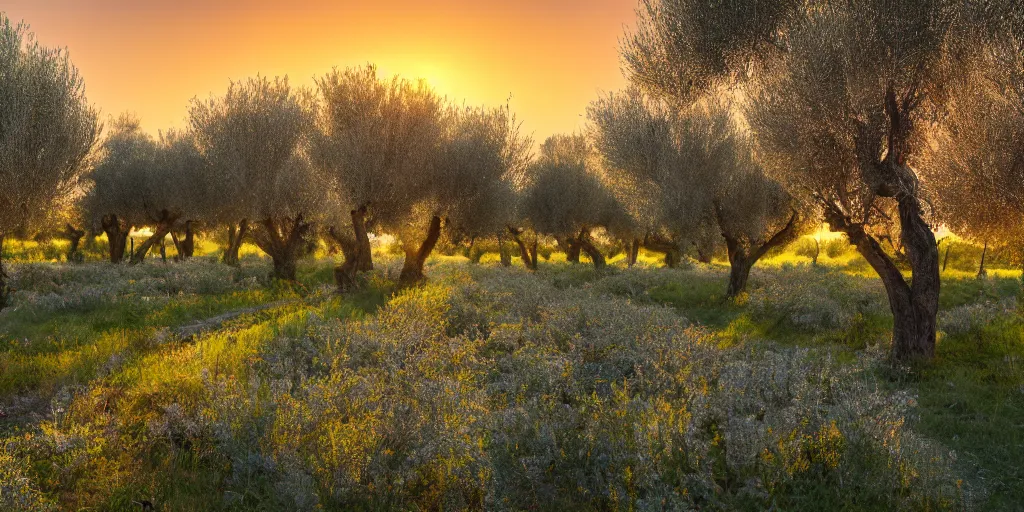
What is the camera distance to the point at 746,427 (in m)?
5.66

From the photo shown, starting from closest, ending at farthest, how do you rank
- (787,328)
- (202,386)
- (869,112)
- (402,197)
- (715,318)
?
(202,386) < (869,112) < (787,328) < (715,318) < (402,197)

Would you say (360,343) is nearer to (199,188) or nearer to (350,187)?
(350,187)

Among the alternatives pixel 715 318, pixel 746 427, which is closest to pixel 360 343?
pixel 746 427

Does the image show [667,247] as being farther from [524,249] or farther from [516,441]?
[516,441]

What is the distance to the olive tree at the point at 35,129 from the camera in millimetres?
14844

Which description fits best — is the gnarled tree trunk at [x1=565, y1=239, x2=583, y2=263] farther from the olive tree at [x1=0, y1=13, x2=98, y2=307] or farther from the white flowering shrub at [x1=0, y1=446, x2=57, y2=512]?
the white flowering shrub at [x1=0, y1=446, x2=57, y2=512]

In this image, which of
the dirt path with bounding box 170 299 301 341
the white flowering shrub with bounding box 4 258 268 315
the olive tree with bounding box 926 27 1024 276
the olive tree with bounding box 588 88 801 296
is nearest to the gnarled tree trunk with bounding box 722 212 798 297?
the olive tree with bounding box 588 88 801 296

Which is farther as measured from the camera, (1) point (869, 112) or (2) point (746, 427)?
(1) point (869, 112)

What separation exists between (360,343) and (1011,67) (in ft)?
39.5

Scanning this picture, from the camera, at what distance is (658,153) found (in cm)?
2222

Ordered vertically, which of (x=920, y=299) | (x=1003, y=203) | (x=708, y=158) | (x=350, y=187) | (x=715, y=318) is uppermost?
→ (x=708, y=158)

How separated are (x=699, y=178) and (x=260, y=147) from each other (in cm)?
1861

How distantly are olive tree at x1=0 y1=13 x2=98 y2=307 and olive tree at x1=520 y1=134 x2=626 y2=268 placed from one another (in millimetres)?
22653

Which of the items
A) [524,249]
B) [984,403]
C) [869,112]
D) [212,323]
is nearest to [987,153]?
[869,112]
